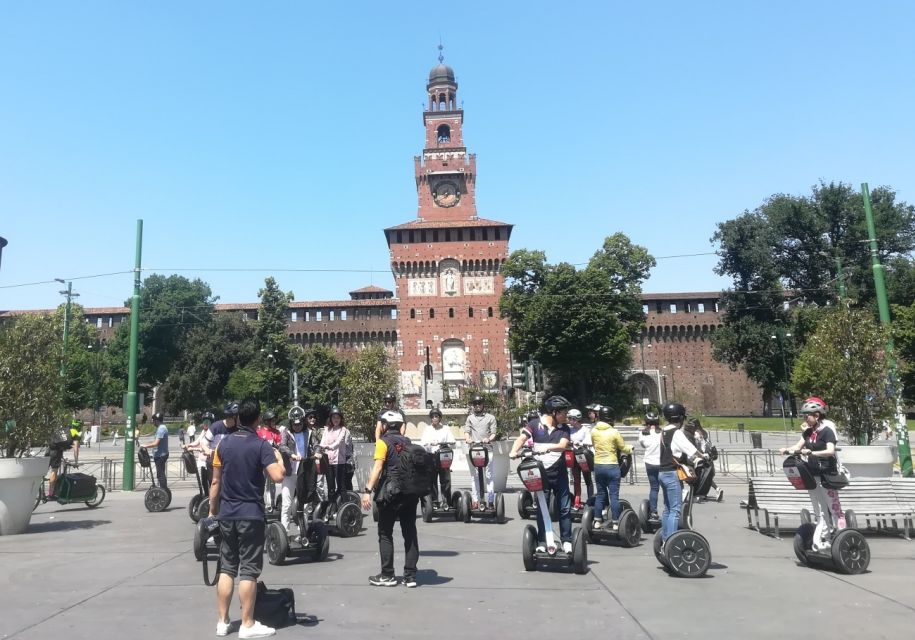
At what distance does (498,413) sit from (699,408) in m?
48.3

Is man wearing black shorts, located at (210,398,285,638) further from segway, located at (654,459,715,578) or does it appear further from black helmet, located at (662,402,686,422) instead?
black helmet, located at (662,402,686,422)

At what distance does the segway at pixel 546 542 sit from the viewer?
6.41m

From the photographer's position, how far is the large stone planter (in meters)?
9.36

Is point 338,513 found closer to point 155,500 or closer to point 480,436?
point 480,436

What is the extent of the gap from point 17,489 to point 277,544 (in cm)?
509

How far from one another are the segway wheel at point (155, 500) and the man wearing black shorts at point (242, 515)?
8.11 metres

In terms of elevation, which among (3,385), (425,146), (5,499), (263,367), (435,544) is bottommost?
(435,544)

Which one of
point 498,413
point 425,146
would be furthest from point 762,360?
point 425,146

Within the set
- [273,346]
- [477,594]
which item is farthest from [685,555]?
[273,346]

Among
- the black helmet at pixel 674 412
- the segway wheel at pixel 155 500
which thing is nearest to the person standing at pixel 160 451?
the segway wheel at pixel 155 500

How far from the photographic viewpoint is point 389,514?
624 centimetres

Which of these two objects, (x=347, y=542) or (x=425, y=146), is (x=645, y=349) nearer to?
(x=425, y=146)

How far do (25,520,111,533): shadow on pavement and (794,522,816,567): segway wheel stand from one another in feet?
32.8

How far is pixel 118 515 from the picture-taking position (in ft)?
38.3
